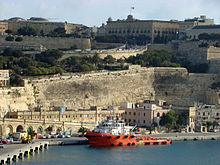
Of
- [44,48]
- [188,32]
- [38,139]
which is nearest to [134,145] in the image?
[38,139]

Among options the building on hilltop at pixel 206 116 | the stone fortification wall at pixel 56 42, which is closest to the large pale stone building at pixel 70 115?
the building on hilltop at pixel 206 116

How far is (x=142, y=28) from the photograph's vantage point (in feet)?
455

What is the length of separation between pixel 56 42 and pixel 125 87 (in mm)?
17463

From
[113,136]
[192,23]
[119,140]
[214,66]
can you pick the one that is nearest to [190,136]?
[119,140]

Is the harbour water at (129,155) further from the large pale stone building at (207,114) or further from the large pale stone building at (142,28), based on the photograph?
the large pale stone building at (142,28)

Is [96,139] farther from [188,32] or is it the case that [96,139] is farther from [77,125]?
[188,32]

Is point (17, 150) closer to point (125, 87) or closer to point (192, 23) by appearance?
point (125, 87)

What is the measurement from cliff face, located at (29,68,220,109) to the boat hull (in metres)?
13.2

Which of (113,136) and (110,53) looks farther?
(110,53)

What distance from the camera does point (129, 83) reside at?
113000mm

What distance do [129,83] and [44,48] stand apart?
14.7 metres

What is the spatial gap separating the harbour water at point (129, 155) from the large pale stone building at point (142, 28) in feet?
156

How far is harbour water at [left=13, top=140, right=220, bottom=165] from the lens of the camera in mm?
79500

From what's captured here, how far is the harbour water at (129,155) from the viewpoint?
7950 cm
